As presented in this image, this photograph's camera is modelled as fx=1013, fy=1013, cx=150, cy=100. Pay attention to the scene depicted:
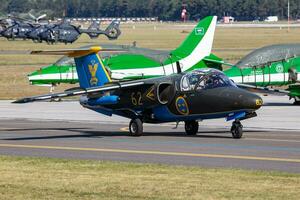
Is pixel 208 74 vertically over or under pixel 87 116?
over

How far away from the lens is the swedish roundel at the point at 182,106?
24781 millimetres

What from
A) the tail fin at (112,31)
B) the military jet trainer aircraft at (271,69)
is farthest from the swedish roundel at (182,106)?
the tail fin at (112,31)

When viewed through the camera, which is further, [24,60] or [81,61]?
[24,60]

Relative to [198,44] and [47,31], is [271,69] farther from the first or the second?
[47,31]

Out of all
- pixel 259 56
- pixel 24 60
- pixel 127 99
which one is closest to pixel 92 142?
pixel 127 99

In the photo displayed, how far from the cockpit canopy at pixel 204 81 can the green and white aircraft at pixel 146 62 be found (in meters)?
14.9

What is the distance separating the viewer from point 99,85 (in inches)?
1028

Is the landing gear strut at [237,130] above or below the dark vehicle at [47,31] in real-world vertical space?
above

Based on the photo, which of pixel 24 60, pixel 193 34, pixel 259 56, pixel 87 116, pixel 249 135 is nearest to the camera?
pixel 249 135

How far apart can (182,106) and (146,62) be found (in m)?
16.6

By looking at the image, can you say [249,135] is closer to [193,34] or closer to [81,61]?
[81,61]

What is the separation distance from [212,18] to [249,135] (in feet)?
61.0

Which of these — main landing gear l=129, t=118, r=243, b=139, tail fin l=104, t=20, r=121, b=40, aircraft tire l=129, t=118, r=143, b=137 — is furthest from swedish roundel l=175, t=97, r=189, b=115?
tail fin l=104, t=20, r=121, b=40

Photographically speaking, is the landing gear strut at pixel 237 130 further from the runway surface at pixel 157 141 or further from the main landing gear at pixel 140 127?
the main landing gear at pixel 140 127
